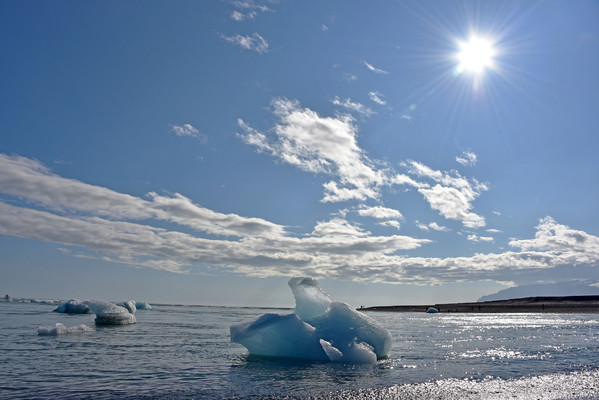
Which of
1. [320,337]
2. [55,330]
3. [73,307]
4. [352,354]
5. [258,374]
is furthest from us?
[73,307]

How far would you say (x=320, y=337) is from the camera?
13.1 m

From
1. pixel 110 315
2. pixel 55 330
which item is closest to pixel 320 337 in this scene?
pixel 55 330

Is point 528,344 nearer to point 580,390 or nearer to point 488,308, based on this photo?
point 580,390

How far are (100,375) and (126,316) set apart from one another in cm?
1744

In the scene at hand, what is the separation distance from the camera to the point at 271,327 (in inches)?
522

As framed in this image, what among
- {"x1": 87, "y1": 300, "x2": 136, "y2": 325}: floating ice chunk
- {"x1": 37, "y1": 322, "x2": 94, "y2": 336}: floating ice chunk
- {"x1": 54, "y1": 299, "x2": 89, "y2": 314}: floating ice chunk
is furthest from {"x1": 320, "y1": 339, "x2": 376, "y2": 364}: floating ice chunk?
{"x1": 54, "y1": 299, "x2": 89, "y2": 314}: floating ice chunk

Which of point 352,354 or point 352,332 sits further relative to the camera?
point 352,332

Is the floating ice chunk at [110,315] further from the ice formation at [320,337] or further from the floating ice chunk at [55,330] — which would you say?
the ice formation at [320,337]

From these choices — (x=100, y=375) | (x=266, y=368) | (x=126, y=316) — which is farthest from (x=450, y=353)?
(x=126, y=316)

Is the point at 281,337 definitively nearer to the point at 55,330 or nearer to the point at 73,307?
the point at 55,330

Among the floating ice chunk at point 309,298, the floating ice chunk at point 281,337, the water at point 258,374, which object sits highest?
the floating ice chunk at point 309,298

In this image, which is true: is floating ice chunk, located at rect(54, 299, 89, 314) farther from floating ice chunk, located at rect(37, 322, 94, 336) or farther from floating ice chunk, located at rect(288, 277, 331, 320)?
floating ice chunk, located at rect(288, 277, 331, 320)

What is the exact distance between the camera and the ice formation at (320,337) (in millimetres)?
12523

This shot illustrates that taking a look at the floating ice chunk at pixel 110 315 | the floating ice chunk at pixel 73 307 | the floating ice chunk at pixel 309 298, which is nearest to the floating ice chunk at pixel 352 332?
the floating ice chunk at pixel 309 298
